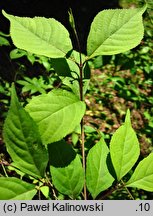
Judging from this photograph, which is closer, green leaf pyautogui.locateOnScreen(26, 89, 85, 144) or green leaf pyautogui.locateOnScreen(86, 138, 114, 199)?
green leaf pyautogui.locateOnScreen(26, 89, 85, 144)

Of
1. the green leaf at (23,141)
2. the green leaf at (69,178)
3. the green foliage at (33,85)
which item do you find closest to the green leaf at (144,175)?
the green leaf at (69,178)

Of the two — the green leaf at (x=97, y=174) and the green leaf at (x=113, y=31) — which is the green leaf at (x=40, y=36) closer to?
the green leaf at (x=113, y=31)

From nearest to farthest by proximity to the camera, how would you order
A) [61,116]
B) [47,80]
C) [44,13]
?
[61,116], [47,80], [44,13]

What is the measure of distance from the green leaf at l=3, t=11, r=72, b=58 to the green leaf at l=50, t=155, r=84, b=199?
260 mm

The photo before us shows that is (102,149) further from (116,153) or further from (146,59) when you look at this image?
(146,59)

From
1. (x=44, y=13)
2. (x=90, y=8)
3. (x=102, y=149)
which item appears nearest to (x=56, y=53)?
(x=102, y=149)

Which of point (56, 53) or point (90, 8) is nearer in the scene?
point (56, 53)

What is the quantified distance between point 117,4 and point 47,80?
5.94 meters

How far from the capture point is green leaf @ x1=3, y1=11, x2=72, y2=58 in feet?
2.12

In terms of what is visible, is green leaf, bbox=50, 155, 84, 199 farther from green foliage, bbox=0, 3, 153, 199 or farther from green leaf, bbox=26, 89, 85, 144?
green leaf, bbox=26, 89, 85, 144

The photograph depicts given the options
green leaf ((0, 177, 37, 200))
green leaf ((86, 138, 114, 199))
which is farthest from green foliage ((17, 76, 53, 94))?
green leaf ((0, 177, 37, 200))

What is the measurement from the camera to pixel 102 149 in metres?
0.75

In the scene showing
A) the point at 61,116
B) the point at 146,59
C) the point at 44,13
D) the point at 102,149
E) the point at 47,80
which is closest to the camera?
the point at 61,116

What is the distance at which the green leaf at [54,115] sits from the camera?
1.99ft
